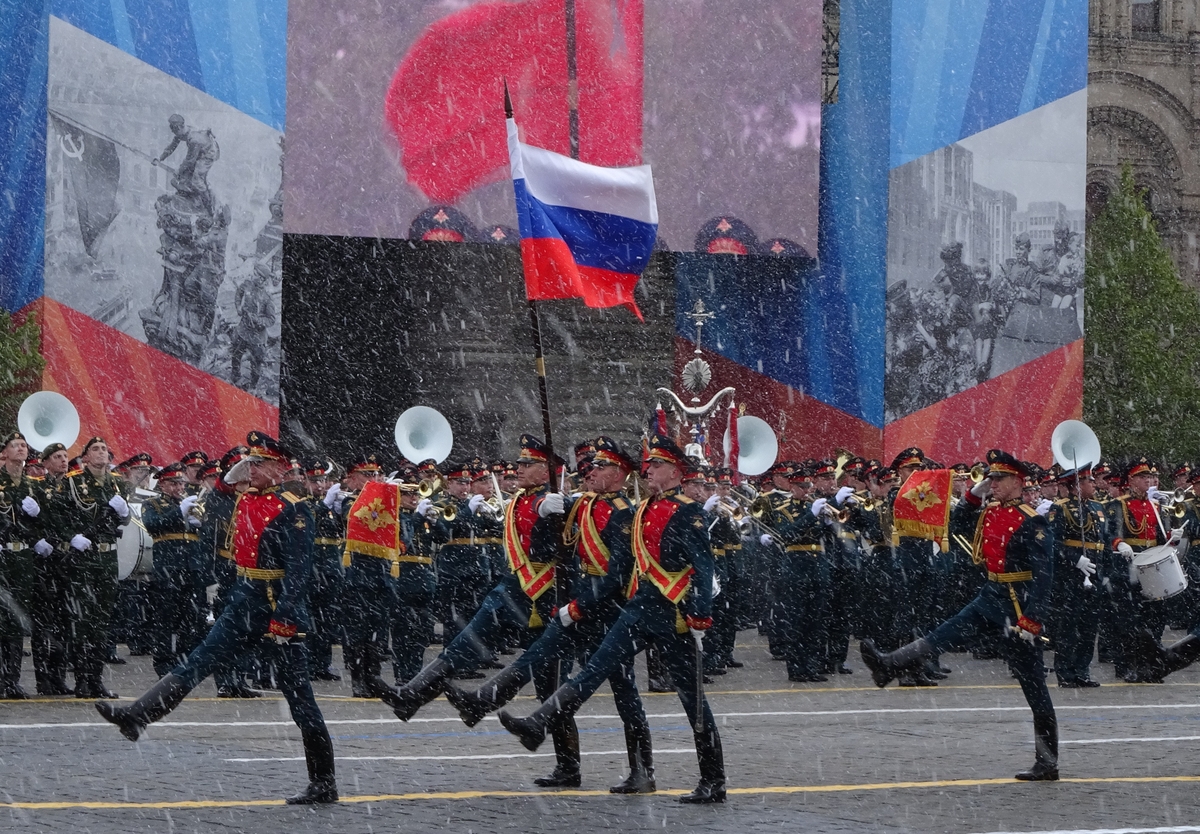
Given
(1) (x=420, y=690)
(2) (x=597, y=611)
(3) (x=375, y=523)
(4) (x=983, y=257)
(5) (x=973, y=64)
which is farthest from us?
(5) (x=973, y=64)

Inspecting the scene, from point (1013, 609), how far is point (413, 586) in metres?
7.11

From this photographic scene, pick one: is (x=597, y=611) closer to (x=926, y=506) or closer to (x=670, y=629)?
(x=670, y=629)

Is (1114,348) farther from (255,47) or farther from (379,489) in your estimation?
(379,489)

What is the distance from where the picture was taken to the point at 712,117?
31.6m

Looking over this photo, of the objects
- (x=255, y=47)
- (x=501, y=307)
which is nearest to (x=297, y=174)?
(x=255, y=47)

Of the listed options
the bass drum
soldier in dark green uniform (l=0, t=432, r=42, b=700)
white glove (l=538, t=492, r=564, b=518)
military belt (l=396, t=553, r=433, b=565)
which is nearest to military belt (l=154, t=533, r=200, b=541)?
the bass drum

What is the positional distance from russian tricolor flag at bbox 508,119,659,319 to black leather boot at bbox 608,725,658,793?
2501 millimetres

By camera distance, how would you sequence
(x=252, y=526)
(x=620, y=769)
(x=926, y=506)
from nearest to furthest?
1. (x=252, y=526)
2. (x=620, y=769)
3. (x=926, y=506)

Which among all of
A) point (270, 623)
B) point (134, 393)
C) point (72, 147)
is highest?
point (72, 147)

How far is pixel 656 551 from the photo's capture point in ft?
29.1

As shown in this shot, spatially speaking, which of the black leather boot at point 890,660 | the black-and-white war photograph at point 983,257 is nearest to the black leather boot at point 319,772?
the black leather boot at point 890,660

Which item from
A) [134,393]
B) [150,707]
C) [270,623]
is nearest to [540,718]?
[270,623]

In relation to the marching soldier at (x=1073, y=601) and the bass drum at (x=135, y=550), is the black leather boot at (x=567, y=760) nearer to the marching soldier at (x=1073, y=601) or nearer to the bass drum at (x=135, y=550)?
the marching soldier at (x=1073, y=601)

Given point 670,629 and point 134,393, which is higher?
point 134,393
